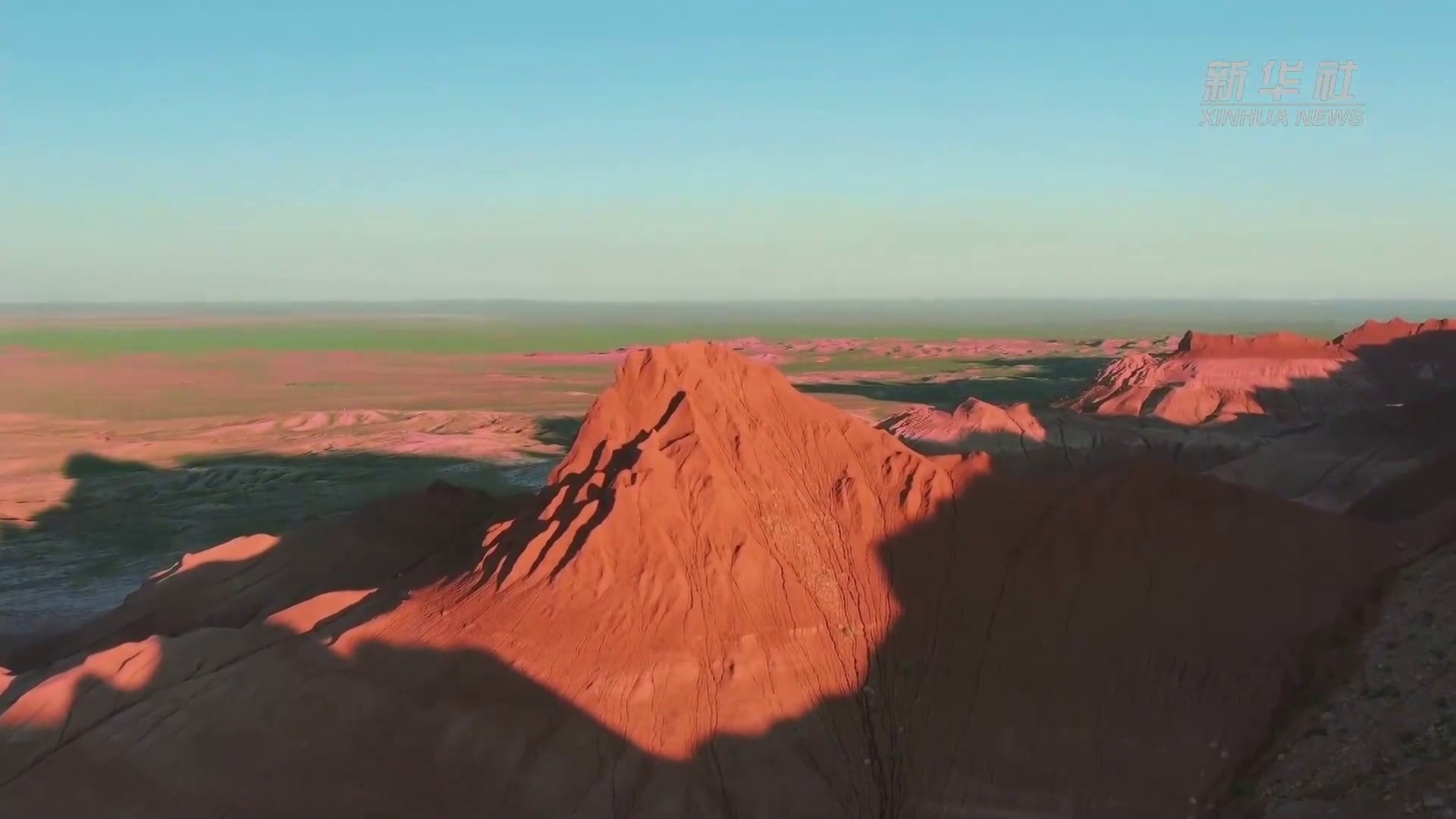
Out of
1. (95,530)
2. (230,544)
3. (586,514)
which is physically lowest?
(95,530)

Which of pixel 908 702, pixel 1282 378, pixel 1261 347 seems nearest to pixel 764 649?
pixel 908 702

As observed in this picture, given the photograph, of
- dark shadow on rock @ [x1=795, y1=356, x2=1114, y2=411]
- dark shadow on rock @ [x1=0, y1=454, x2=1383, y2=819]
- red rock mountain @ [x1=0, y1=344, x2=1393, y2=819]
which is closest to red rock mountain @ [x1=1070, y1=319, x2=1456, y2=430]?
dark shadow on rock @ [x1=795, y1=356, x2=1114, y2=411]

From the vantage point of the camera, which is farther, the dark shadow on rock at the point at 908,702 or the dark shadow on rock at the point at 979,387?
the dark shadow on rock at the point at 979,387

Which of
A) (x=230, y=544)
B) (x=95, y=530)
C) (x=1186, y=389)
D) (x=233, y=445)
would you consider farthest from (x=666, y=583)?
(x=233, y=445)

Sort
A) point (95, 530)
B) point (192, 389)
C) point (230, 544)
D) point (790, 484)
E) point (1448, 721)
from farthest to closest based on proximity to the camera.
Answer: point (192, 389) → point (95, 530) → point (230, 544) → point (790, 484) → point (1448, 721)

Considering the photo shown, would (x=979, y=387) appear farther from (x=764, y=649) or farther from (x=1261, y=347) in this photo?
(x=764, y=649)

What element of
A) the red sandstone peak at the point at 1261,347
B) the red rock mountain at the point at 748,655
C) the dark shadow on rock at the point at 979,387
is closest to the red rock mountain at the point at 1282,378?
the red sandstone peak at the point at 1261,347

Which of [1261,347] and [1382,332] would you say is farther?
[1382,332]

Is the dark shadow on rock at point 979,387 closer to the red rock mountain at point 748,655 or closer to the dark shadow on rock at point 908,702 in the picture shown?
the red rock mountain at point 748,655

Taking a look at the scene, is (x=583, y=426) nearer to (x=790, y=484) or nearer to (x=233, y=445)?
(x=790, y=484)
